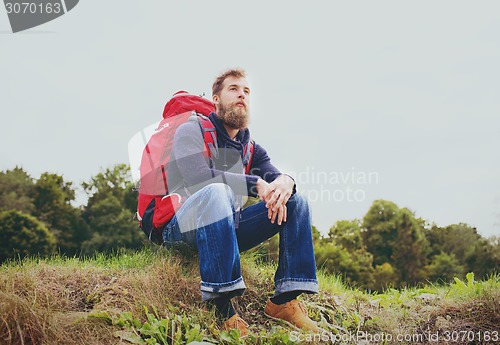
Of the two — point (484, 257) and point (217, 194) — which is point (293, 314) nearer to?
point (217, 194)

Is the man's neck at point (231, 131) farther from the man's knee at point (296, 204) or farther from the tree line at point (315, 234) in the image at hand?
the tree line at point (315, 234)

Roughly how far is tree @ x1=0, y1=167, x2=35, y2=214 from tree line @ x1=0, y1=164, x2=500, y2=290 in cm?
5

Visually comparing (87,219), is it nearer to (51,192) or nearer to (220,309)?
(51,192)

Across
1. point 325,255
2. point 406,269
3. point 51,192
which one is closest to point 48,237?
point 51,192

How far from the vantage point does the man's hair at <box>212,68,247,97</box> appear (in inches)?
188

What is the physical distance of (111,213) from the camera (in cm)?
2925

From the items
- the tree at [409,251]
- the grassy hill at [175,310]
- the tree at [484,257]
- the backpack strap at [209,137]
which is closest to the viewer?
the grassy hill at [175,310]

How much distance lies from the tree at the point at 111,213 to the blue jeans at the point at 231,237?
1989 centimetres

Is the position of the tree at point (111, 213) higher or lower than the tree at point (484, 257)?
higher

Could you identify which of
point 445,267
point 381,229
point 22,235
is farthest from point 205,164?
point 381,229

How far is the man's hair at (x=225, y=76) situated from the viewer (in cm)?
479

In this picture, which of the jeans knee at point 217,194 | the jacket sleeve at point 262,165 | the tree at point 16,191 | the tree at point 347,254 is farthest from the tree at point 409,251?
the jeans knee at point 217,194

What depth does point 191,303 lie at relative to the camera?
A: 4.21 m

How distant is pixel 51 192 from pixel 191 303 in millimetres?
28867
